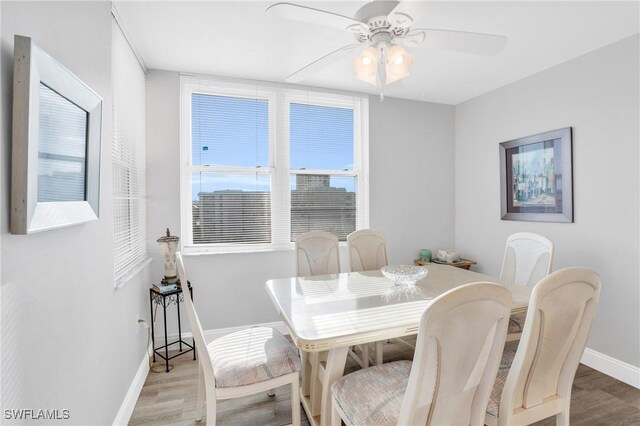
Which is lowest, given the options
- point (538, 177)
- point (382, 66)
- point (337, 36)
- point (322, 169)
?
point (538, 177)

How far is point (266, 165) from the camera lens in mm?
3115

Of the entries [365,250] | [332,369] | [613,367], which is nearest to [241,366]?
[332,369]

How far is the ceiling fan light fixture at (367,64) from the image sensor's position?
168cm

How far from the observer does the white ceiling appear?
1869mm

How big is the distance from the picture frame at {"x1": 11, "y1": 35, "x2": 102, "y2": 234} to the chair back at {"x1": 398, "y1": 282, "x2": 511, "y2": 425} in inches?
49.2

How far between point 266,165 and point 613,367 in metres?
A: 3.42

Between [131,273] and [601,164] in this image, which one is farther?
[601,164]

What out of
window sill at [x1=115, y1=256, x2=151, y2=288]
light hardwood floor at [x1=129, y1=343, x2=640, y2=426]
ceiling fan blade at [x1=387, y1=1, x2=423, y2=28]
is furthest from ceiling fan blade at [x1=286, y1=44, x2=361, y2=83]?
light hardwood floor at [x1=129, y1=343, x2=640, y2=426]

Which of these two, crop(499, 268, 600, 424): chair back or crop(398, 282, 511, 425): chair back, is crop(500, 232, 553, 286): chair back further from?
crop(398, 282, 511, 425): chair back

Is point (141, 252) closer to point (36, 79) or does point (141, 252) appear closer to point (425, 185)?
point (36, 79)

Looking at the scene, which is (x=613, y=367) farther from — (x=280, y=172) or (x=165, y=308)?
(x=165, y=308)

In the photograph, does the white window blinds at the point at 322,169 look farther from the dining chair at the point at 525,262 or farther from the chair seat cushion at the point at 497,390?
the chair seat cushion at the point at 497,390

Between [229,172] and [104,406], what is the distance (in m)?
2.06

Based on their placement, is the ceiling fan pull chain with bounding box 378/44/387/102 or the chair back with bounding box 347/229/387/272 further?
the chair back with bounding box 347/229/387/272
